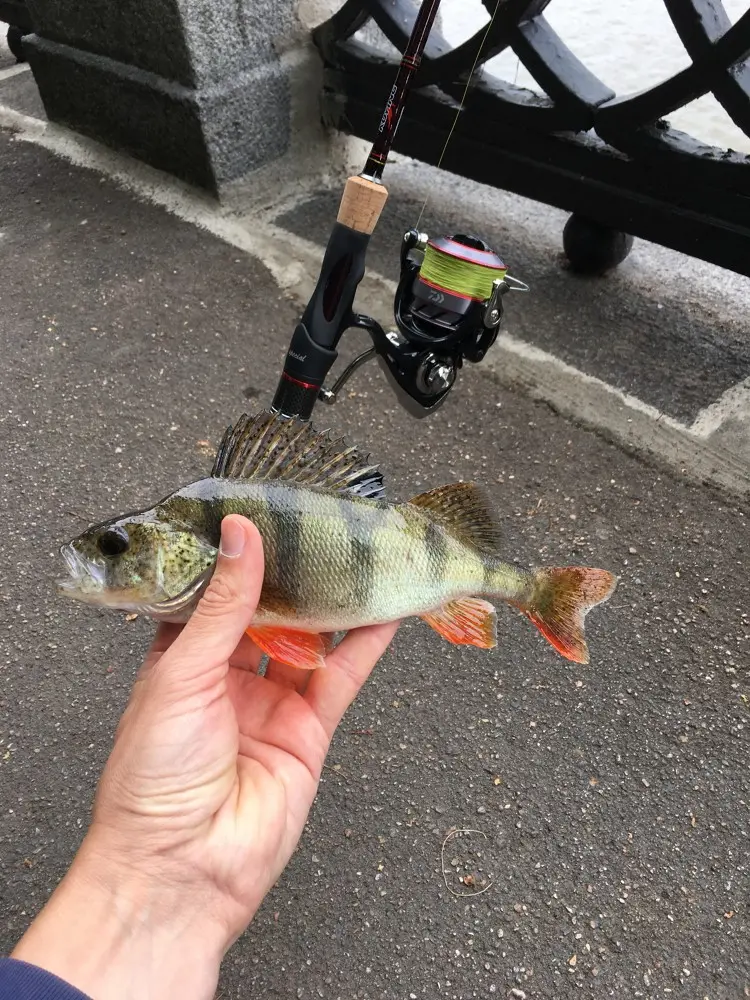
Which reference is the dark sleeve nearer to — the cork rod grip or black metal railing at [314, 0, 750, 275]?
the cork rod grip

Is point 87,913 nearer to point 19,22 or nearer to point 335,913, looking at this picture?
point 335,913

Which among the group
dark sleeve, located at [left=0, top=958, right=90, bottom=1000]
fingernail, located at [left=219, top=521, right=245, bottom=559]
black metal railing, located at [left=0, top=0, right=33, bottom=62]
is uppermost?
fingernail, located at [left=219, top=521, right=245, bottom=559]

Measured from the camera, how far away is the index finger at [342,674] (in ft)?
6.27

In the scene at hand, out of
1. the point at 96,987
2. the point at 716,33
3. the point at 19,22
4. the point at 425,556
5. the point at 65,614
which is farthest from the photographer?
the point at 19,22

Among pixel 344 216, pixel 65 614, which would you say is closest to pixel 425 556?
pixel 344 216

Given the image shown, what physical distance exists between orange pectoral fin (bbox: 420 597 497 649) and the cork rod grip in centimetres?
124

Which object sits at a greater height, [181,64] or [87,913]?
[181,64]

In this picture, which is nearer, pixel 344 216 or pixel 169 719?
pixel 169 719

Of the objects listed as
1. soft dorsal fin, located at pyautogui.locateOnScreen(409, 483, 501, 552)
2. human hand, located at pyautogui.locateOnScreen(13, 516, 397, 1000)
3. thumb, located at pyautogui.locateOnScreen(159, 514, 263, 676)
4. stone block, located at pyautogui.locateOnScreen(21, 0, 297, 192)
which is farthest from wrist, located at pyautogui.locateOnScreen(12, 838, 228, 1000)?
stone block, located at pyautogui.locateOnScreen(21, 0, 297, 192)

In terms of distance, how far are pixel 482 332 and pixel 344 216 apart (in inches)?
22.3

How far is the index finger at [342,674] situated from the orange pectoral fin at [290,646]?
0.78ft

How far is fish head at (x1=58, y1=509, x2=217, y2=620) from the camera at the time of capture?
58.9 inches

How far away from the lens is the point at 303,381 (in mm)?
2197

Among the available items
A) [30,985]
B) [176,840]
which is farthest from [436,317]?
[30,985]
